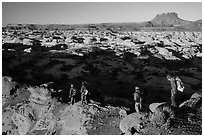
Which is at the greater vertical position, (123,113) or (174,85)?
(174,85)

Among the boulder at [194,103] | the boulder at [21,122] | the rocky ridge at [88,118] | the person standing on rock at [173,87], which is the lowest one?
the boulder at [21,122]

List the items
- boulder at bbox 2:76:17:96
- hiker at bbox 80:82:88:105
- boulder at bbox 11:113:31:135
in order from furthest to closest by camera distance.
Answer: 1. boulder at bbox 2:76:17:96
2. boulder at bbox 11:113:31:135
3. hiker at bbox 80:82:88:105

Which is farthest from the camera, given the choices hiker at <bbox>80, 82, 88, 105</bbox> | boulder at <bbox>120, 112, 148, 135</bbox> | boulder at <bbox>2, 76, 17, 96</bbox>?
boulder at <bbox>2, 76, 17, 96</bbox>

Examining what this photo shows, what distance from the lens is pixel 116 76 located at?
30547mm

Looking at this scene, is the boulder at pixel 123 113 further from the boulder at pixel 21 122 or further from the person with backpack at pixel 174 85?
the boulder at pixel 21 122

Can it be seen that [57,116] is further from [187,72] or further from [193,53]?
[193,53]

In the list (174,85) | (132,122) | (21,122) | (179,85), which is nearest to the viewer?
(132,122)

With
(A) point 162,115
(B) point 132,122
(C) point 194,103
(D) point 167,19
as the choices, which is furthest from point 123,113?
(D) point 167,19

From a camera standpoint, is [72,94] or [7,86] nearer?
[72,94]

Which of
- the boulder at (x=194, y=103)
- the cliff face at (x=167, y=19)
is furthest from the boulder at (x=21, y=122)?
the cliff face at (x=167, y=19)

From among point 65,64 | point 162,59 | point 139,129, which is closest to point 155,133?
point 139,129

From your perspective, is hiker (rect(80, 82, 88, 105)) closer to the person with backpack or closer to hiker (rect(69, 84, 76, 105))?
hiker (rect(69, 84, 76, 105))

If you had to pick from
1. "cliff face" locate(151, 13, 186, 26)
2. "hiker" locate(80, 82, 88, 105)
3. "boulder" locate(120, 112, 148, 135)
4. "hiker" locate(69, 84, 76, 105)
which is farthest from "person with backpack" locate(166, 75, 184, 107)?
"cliff face" locate(151, 13, 186, 26)

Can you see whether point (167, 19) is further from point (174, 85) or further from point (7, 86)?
point (174, 85)
